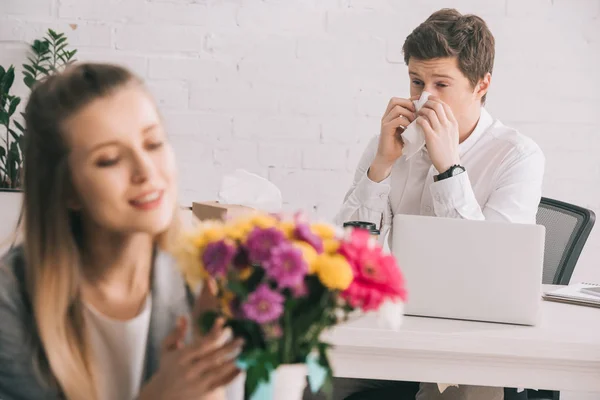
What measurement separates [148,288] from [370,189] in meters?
1.20

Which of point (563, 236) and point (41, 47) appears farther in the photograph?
point (41, 47)

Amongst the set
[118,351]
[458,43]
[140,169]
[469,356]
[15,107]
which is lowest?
[469,356]

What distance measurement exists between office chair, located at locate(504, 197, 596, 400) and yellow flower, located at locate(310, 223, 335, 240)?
4.48ft

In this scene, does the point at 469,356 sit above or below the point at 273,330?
below

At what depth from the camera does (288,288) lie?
0.69m

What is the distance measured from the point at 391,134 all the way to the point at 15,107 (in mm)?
1290

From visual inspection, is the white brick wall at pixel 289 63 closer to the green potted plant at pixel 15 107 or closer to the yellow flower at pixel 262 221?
the green potted plant at pixel 15 107

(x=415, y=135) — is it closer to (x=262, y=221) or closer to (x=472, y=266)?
(x=472, y=266)

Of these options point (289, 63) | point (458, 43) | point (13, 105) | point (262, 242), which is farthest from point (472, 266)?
point (13, 105)

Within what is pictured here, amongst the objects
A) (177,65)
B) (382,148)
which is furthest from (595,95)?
(177,65)

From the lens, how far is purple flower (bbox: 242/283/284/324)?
0.66 metres

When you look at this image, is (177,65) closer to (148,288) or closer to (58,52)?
(58,52)

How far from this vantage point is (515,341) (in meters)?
1.27

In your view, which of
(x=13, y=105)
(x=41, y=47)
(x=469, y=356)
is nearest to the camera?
(x=469, y=356)
